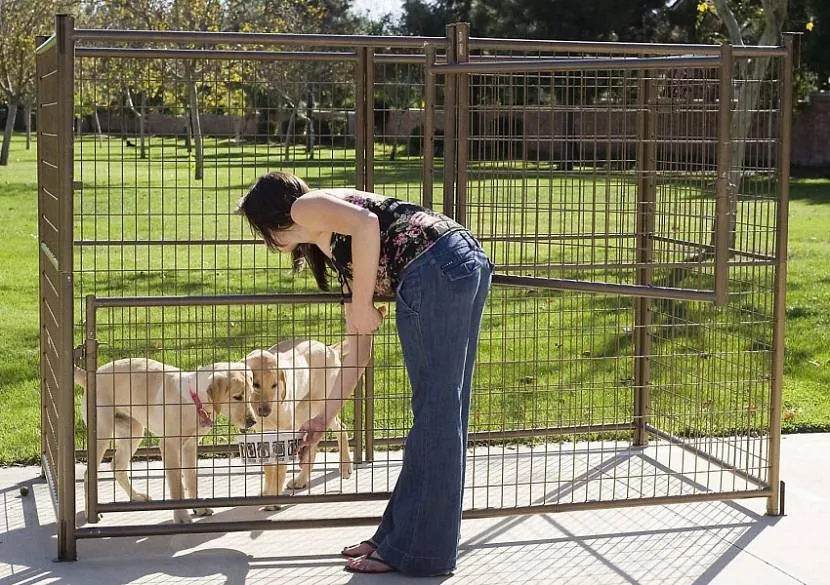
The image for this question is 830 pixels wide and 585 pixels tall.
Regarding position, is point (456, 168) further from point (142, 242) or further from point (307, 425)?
point (142, 242)

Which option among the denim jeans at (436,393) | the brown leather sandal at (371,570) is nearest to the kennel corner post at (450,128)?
the denim jeans at (436,393)

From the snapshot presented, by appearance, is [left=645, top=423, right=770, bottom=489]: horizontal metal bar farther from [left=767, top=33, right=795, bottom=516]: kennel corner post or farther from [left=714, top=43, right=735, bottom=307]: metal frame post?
[left=714, top=43, right=735, bottom=307]: metal frame post

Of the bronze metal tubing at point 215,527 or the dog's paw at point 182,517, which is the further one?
the dog's paw at point 182,517

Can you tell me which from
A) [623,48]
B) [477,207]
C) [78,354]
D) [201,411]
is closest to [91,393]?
[78,354]

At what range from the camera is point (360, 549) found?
541cm

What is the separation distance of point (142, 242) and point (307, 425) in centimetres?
184

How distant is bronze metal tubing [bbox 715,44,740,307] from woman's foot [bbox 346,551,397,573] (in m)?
1.80

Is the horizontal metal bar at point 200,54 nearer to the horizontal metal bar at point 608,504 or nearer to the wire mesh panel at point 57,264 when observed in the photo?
the wire mesh panel at point 57,264

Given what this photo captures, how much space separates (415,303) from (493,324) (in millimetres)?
6201

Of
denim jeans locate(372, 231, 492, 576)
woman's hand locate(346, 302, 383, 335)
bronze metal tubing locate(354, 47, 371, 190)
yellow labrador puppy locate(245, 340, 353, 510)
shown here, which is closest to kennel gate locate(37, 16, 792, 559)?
bronze metal tubing locate(354, 47, 371, 190)

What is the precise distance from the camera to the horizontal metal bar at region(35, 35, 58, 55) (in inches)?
218

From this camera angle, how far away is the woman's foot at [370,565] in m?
5.23

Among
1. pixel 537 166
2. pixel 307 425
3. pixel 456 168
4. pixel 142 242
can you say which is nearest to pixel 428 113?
pixel 456 168

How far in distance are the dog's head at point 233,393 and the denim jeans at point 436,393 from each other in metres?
0.94
